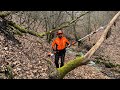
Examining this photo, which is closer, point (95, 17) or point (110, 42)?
point (110, 42)

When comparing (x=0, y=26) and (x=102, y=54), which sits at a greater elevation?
(x=0, y=26)
